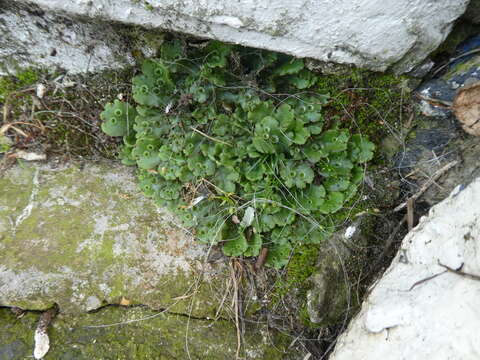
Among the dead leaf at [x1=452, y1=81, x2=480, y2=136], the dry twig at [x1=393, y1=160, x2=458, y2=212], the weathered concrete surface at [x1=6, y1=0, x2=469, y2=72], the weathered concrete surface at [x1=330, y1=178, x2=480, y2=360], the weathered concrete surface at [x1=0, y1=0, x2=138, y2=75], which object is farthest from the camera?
the dry twig at [x1=393, y1=160, x2=458, y2=212]

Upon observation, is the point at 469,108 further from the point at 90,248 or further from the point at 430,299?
the point at 90,248

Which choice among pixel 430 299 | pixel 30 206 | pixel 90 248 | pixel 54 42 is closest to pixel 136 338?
pixel 90 248

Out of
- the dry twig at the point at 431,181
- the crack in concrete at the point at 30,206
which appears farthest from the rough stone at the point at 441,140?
the crack in concrete at the point at 30,206

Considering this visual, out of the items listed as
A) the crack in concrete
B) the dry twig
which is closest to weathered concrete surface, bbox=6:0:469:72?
the dry twig

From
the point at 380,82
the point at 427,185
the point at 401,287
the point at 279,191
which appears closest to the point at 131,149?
the point at 279,191

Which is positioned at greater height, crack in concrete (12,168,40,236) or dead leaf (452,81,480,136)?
dead leaf (452,81,480,136)

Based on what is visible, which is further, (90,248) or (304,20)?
(90,248)

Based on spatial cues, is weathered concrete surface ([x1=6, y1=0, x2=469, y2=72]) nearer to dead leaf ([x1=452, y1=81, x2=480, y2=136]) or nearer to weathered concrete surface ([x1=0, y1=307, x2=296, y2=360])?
dead leaf ([x1=452, y1=81, x2=480, y2=136])
